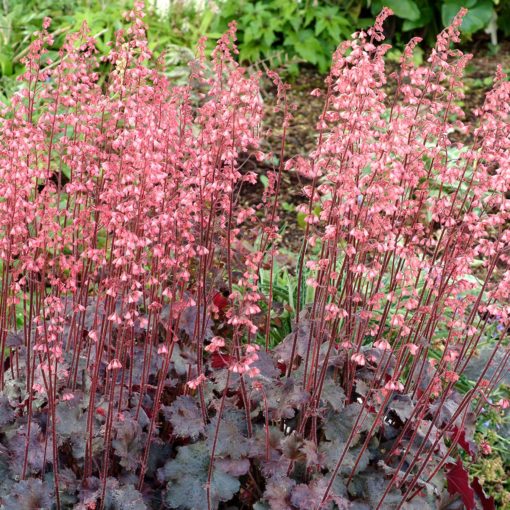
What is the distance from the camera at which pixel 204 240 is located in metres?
2.58

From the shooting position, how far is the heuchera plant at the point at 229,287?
90.4 inches

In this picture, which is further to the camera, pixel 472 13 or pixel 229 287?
pixel 472 13

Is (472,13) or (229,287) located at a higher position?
(472,13)

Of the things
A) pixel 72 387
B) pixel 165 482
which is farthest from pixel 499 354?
pixel 72 387

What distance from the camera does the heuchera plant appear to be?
2.29 meters

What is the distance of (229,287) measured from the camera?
9.11 feet

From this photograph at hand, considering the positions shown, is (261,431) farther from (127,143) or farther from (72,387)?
(127,143)

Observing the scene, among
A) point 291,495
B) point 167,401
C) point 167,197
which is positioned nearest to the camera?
point 167,197

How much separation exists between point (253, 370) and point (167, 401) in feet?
3.00

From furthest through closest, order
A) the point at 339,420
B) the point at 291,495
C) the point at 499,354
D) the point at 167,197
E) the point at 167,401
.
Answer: the point at 499,354
the point at 167,401
the point at 339,420
the point at 291,495
the point at 167,197

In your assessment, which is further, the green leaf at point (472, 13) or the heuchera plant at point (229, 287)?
the green leaf at point (472, 13)

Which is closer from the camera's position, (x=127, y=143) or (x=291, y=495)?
(x=127, y=143)

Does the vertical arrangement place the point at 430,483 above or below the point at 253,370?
below

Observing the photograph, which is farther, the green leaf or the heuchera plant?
the green leaf
